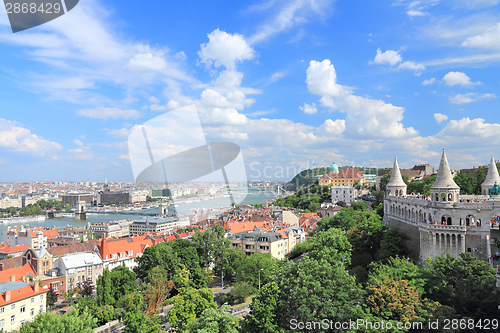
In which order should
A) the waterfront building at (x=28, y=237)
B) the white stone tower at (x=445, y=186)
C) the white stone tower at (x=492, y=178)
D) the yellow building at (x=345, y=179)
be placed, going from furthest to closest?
the yellow building at (x=345, y=179) < the waterfront building at (x=28, y=237) < the white stone tower at (x=492, y=178) < the white stone tower at (x=445, y=186)

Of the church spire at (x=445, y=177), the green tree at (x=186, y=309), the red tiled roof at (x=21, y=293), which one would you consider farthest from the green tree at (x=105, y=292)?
the church spire at (x=445, y=177)

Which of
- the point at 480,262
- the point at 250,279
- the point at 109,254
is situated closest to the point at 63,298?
the point at 109,254

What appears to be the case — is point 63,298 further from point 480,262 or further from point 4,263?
point 480,262

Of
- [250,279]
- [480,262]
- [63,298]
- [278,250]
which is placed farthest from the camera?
[278,250]

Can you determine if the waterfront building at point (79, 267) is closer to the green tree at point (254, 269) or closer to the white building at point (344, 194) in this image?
the green tree at point (254, 269)

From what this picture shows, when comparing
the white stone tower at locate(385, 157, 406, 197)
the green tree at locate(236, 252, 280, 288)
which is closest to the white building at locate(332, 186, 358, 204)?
the white stone tower at locate(385, 157, 406, 197)

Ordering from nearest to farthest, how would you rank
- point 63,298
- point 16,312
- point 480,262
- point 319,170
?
point 480,262
point 16,312
point 63,298
point 319,170

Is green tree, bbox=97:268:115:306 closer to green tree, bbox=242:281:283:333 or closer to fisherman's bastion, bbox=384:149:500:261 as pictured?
green tree, bbox=242:281:283:333
